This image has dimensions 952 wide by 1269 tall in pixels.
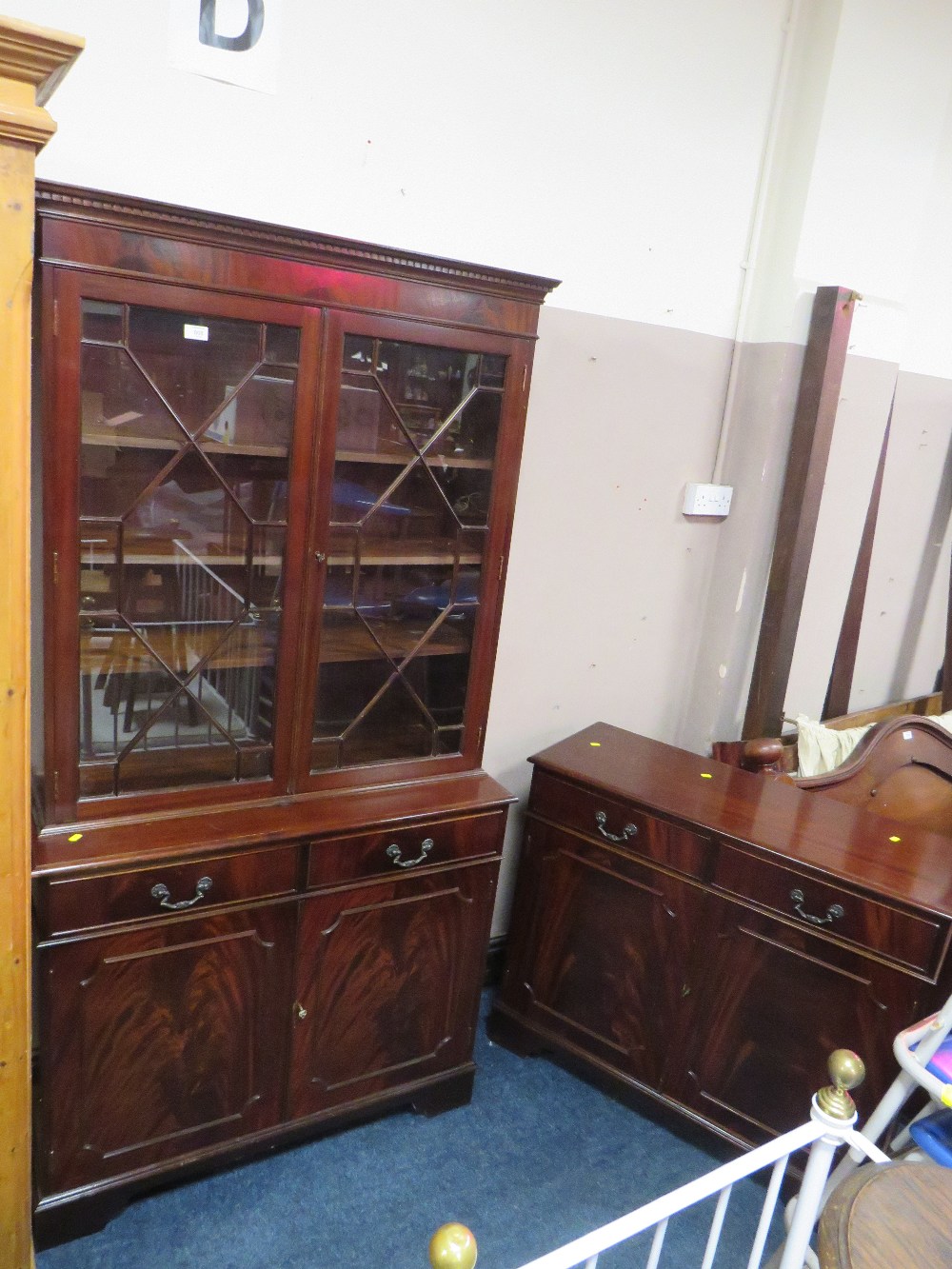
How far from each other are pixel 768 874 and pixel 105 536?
4.79ft

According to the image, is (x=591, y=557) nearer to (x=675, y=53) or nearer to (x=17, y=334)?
(x=675, y=53)

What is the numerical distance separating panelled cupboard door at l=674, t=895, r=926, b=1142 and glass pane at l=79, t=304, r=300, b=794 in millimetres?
1096

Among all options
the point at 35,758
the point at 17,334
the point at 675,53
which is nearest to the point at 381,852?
the point at 35,758

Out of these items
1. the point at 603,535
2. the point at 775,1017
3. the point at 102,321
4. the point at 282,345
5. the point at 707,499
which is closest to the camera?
the point at 102,321

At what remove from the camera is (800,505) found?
2531 mm

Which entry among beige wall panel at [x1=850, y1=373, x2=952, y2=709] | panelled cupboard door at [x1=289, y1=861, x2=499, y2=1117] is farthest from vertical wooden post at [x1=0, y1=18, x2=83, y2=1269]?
beige wall panel at [x1=850, y1=373, x2=952, y2=709]

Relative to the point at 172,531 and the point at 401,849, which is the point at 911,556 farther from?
the point at 172,531

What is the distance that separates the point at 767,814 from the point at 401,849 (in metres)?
0.84

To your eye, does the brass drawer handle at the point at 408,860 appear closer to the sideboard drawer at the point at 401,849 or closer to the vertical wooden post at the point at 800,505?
the sideboard drawer at the point at 401,849

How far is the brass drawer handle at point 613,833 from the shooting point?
6.99ft

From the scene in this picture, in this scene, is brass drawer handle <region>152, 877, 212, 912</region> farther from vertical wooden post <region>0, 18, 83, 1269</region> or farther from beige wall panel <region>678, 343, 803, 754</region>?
beige wall panel <region>678, 343, 803, 754</region>

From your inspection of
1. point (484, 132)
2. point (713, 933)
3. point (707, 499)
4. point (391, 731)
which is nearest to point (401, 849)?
point (391, 731)

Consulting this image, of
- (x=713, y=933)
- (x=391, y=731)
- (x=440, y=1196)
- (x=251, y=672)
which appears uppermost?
(x=251, y=672)

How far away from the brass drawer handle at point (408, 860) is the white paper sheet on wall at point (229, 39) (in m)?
1.51
